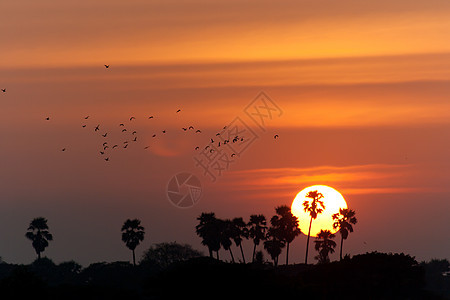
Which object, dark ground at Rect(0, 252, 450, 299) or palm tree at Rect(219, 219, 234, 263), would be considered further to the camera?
palm tree at Rect(219, 219, 234, 263)

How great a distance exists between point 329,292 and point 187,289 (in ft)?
68.2

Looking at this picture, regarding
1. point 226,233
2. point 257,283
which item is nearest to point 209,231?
point 226,233

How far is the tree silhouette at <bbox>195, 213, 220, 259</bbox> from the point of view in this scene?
172m

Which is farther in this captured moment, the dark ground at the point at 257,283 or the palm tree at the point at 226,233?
the palm tree at the point at 226,233

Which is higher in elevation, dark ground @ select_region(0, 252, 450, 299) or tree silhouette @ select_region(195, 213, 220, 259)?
tree silhouette @ select_region(195, 213, 220, 259)

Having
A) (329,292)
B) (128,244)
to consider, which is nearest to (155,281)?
(329,292)

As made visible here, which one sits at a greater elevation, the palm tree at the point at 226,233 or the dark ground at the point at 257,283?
the palm tree at the point at 226,233

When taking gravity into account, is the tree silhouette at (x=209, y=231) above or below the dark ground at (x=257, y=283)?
above

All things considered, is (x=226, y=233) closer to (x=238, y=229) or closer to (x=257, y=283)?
(x=238, y=229)

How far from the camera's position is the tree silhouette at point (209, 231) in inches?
6762

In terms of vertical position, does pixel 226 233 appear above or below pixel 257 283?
above

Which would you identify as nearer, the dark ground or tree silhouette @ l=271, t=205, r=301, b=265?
the dark ground

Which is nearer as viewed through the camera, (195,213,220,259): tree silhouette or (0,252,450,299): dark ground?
(0,252,450,299): dark ground

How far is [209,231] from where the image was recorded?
6762 inches
